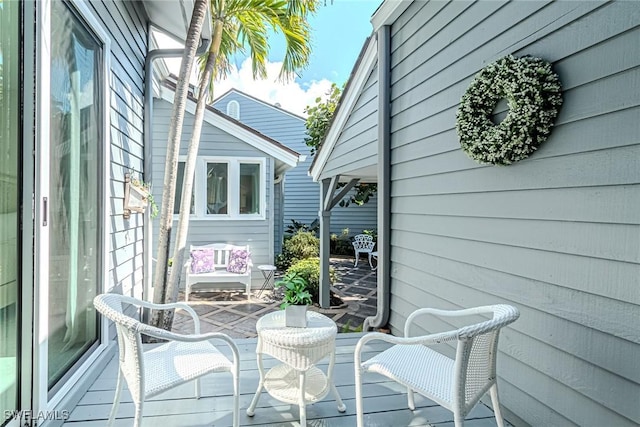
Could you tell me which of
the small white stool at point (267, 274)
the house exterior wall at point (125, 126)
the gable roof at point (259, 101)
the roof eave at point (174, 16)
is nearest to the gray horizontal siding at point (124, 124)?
the house exterior wall at point (125, 126)

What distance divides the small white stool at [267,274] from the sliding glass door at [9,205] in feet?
16.3

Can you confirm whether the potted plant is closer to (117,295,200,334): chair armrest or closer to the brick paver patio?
(117,295,200,334): chair armrest

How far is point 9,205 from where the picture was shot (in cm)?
145

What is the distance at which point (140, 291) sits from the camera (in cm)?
385

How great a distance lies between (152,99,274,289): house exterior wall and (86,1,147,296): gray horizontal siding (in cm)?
244

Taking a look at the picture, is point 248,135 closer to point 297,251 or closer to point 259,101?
point 297,251

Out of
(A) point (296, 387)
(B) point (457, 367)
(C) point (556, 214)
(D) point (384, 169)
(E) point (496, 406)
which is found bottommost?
(A) point (296, 387)

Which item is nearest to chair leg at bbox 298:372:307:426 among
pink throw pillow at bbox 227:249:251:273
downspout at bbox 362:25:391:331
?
downspout at bbox 362:25:391:331

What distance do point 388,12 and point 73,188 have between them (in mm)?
2797

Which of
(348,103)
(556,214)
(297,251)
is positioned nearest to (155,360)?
(556,214)

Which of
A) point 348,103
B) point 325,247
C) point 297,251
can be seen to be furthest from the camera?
point 297,251

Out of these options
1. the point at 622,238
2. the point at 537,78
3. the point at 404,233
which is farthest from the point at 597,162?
the point at 404,233

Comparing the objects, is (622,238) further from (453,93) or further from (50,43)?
(50,43)

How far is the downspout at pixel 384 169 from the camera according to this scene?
3291 mm
